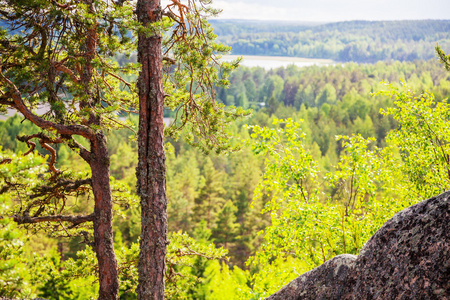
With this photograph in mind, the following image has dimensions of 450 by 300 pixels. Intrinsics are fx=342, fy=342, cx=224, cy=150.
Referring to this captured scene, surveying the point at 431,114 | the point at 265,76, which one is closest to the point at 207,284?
the point at 431,114

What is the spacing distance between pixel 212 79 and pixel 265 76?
139 metres

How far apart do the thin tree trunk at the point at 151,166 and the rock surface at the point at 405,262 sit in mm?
2876

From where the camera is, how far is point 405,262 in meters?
3.58

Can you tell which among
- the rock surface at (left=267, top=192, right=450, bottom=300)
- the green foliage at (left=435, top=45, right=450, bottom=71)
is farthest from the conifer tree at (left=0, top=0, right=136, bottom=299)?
the green foliage at (left=435, top=45, right=450, bottom=71)

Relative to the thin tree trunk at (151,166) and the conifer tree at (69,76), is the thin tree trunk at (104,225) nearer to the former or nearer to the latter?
the conifer tree at (69,76)

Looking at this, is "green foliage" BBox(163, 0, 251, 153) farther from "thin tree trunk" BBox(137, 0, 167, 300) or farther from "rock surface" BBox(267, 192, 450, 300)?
"rock surface" BBox(267, 192, 450, 300)

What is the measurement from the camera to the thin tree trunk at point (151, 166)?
5801 mm

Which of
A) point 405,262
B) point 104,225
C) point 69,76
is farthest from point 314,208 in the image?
point 69,76

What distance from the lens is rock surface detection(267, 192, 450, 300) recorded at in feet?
10.9

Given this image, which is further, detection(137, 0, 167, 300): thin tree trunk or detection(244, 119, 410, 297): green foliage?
detection(244, 119, 410, 297): green foliage

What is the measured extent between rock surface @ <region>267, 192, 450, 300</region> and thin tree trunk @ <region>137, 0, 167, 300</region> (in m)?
2.88

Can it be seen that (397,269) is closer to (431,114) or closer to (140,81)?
(140,81)

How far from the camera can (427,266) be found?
337 cm

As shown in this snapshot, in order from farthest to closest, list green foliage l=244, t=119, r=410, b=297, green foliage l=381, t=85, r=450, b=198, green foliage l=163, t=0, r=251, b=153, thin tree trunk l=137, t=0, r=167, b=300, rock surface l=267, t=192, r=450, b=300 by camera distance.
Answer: green foliage l=381, t=85, r=450, b=198
green foliage l=244, t=119, r=410, b=297
green foliage l=163, t=0, r=251, b=153
thin tree trunk l=137, t=0, r=167, b=300
rock surface l=267, t=192, r=450, b=300
